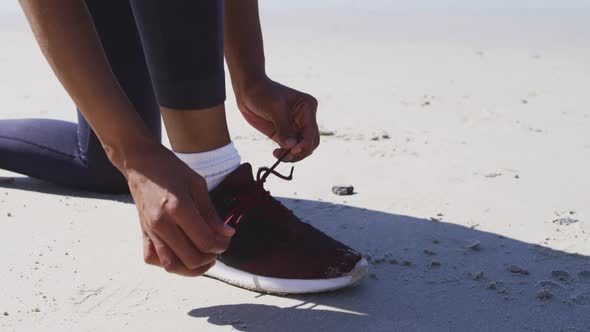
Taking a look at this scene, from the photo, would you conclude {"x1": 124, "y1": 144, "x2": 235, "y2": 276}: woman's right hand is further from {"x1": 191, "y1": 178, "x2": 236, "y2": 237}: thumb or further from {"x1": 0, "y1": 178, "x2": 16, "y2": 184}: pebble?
{"x1": 0, "y1": 178, "x2": 16, "y2": 184}: pebble

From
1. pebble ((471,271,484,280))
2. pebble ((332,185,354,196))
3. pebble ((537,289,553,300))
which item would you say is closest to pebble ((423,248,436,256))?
pebble ((471,271,484,280))

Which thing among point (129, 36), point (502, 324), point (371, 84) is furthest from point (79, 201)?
point (371, 84)

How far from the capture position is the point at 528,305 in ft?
3.70

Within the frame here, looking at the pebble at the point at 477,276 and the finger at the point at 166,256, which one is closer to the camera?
the finger at the point at 166,256

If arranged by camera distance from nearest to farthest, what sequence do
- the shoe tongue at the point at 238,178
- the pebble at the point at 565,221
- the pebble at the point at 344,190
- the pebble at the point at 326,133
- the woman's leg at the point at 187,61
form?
the woman's leg at the point at 187,61, the shoe tongue at the point at 238,178, the pebble at the point at 565,221, the pebble at the point at 344,190, the pebble at the point at 326,133

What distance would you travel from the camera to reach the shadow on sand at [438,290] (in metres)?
1.07

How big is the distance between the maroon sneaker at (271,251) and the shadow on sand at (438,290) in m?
0.03

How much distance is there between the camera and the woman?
906 mm

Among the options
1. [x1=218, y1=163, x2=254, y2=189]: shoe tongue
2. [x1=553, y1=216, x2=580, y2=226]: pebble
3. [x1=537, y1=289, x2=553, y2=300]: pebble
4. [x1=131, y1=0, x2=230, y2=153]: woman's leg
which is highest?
[x1=131, y1=0, x2=230, y2=153]: woman's leg

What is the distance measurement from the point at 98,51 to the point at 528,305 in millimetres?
685

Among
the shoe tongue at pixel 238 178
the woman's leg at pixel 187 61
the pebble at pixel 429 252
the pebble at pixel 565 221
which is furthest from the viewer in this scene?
the pebble at pixel 565 221

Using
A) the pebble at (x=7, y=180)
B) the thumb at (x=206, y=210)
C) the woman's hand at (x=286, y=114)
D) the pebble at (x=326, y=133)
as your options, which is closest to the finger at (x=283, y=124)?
the woman's hand at (x=286, y=114)

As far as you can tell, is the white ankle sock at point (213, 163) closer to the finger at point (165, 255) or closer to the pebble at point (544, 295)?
the finger at point (165, 255)

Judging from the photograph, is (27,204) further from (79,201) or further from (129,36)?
(129,36)
